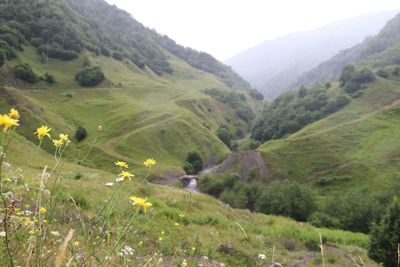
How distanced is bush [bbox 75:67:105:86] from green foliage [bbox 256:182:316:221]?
253ft

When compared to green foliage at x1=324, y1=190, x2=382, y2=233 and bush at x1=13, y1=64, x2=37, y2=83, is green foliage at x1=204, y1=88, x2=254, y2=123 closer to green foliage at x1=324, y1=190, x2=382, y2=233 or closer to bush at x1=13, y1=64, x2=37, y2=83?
bush at x1=13, y1=64, x2=37, y2=83

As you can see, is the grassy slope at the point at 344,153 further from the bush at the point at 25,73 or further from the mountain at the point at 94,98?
the bush at the point at 25,73

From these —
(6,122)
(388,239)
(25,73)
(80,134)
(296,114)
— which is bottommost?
(80,134)

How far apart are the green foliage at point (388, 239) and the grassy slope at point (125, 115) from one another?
6959 cm

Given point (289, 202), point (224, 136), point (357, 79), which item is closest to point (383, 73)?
point (357, 79)

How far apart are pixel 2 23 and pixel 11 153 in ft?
337

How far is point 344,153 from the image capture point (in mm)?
92812

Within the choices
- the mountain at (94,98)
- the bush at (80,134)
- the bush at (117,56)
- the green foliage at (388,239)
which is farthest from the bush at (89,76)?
the green foliage at (388,239)

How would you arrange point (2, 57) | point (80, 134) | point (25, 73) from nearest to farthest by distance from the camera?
point (80, 134)
point (2, 57)
point (25, 73)

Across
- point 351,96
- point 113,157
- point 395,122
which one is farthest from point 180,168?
point 351,96

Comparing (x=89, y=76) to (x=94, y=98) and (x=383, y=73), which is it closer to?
(x=94, y=98)

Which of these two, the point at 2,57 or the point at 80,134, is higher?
the point at 2,57

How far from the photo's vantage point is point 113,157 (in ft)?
284

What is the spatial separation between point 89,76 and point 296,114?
7067 cm
